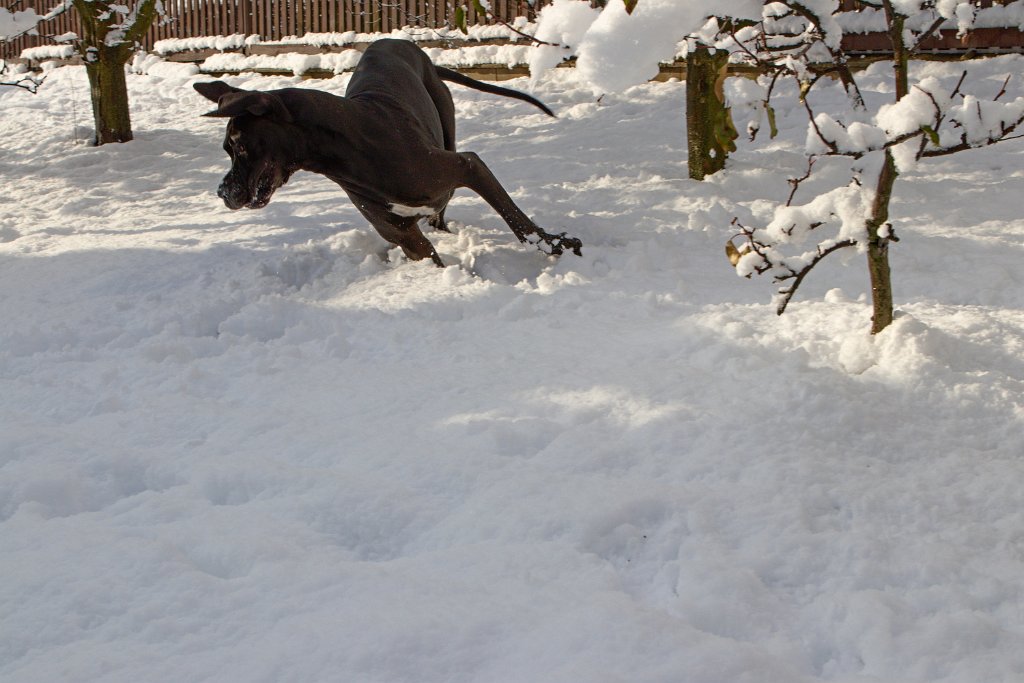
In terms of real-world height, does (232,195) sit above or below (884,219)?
above

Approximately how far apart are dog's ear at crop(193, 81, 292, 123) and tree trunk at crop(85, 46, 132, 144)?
539 cm

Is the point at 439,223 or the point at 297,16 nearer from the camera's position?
the point at 439,223

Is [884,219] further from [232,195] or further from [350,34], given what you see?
[350,34]

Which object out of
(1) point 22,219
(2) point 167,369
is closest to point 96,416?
(2) point 167,369

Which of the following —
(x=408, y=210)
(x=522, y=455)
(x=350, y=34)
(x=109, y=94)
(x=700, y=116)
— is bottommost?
(x=522, y=455)

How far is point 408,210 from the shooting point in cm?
418

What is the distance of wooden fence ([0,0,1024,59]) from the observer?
29.1 feet

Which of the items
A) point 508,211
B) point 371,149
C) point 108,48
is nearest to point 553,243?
point 508,211

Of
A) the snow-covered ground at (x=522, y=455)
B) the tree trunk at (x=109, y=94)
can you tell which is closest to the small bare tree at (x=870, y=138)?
the snow-covered ground at (x=522, y=455)

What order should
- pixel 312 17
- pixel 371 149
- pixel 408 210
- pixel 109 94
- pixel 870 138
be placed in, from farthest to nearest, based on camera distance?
1. pixel 312 17
2. pixel 109 94
3. pixel 408 210
4. pixel 371 149
5. pixel 870 138

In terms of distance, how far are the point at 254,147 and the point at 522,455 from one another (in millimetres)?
1788

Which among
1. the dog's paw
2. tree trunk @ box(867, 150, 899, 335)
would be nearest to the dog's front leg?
the dog's paw

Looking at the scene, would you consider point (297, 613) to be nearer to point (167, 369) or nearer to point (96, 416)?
point (96, 416)

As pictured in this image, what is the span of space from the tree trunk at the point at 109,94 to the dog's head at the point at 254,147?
17.6 ft
